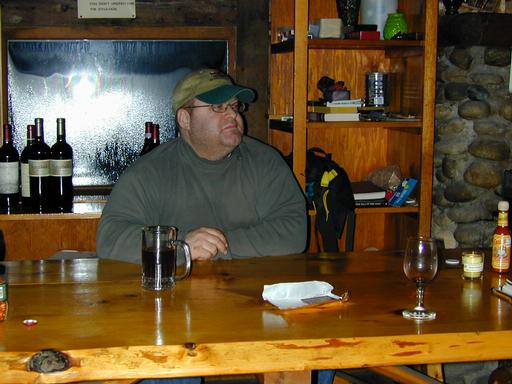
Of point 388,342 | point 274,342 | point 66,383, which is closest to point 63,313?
point 66,383

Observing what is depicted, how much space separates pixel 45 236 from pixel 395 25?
1.89m

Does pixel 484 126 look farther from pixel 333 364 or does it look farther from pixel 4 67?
pixel 4 67

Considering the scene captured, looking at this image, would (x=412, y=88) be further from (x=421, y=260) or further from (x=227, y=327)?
(x=227, y=327)

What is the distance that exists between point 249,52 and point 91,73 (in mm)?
769

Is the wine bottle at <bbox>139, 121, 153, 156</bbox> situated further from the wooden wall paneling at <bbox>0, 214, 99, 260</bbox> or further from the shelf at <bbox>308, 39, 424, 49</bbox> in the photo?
the shelf at <bbox>308, 39, 424, 49</bbox>

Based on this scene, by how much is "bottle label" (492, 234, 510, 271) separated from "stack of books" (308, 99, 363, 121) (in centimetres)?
135

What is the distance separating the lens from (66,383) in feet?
5.11

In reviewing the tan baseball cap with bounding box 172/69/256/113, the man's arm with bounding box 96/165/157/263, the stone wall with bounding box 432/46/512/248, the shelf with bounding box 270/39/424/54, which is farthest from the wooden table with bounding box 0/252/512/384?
the shelf with bounding box 270/39/424/54

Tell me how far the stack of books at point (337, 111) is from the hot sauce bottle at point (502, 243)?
133 centimetres

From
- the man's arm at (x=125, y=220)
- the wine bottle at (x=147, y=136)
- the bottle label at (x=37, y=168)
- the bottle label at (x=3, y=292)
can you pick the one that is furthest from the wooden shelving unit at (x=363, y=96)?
the bottle label at (x=3, y=292)

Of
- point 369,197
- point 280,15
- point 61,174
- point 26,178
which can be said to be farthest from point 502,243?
point 26,178

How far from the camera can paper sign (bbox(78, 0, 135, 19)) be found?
348 centimetres

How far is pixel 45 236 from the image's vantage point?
3549 mm

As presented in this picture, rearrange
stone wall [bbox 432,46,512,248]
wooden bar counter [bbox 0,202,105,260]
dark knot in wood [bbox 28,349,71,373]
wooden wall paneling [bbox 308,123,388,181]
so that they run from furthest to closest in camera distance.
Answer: wooden wall paneling [bbox 308,123,388,181], wooden bar counter [bbox 0,202,105,260], stone wall [bbox 432,46,512,248], dark knot in wood [bbox 28,349,71,373]
